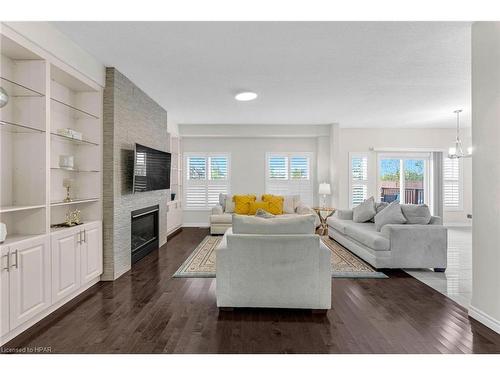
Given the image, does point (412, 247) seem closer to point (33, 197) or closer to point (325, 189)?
point (325, 189)

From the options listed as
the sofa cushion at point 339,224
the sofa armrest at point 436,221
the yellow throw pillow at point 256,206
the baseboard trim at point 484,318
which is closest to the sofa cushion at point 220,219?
the yellow throw pillow at point 256,206

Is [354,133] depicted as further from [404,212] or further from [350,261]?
[350,261]

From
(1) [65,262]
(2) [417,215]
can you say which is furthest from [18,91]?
(2) [417,215]

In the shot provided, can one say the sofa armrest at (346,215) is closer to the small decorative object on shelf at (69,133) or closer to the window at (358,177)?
the window at (358,177)

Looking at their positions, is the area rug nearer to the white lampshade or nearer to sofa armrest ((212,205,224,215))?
sofa armrest ((212,205,224,215))

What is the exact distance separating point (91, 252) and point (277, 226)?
2208 millimetres

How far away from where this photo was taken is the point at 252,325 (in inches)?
98.7

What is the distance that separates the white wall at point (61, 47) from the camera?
95.9 inches

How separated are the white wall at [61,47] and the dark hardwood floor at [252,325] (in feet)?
7.99

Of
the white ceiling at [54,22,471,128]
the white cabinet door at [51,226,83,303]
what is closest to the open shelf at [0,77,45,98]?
the white ceiling at [54,22,471,128]

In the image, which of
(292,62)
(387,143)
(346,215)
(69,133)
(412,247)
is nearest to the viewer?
(69,133)

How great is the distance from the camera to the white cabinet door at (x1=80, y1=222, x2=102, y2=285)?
3.27 metres

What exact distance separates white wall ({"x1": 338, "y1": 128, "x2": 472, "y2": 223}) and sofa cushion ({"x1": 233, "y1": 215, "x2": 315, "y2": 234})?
5.41 m
